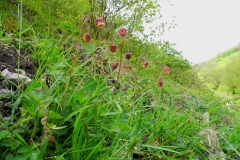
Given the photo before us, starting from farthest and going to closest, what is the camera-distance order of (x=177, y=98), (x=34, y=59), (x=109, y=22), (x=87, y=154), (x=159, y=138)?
(x=109, y=22)
(x=177, y=98)
(x=34, y=59)
(x=159, y=138)
(x=87, y=154)

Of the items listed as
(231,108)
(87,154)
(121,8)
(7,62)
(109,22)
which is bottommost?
(231,108)

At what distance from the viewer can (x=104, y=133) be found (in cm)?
119

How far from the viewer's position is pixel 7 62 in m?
1.72

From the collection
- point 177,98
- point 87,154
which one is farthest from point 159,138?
point 177,98

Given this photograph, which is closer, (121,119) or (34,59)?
(121,119)

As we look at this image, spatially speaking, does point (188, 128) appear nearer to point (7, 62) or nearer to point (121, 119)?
point (121, 119)

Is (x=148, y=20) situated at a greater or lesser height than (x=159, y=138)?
greater

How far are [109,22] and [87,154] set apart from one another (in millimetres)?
6805

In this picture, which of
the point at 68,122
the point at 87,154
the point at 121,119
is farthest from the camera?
the point at 121,119

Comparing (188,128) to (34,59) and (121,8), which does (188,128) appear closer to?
(34,59)

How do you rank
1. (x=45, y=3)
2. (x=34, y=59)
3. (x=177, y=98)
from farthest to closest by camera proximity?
(x=45, y=3) < (x=177, y=98) < (x=34, y=59)

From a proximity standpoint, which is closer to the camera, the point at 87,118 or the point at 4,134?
the point at 4,134

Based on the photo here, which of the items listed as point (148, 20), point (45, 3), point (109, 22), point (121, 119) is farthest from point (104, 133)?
point (148, 20)

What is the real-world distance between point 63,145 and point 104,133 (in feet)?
0.75
